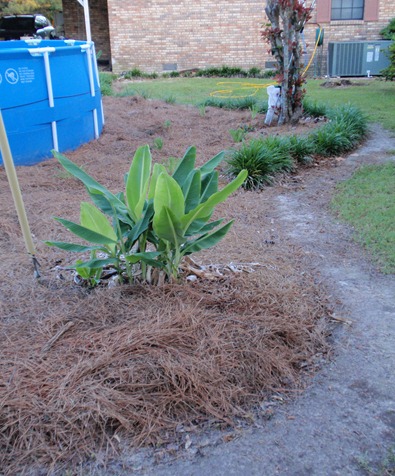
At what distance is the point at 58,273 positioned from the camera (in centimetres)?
380

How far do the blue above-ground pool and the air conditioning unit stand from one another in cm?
1273

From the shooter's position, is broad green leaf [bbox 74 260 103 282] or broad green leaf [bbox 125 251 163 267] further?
broad green leaf [bbox 74 260 103 282]

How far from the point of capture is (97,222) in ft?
10.3

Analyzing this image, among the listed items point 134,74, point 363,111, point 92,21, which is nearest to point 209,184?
point 363,111

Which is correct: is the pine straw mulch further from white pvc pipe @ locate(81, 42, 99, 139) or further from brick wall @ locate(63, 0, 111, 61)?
brick wall @ locate(63, 0, 111, 61)

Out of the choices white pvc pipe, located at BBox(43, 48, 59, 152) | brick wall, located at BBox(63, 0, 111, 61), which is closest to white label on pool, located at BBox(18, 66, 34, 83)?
white pvc pipe, located at BBox(43, 48, 59, 152)

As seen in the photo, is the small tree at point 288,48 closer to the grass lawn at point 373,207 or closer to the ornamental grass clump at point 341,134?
the ornamental grass clump at point 341,134

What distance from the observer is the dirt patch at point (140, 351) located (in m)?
2.42

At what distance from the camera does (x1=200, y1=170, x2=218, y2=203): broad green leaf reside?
11.1 feet

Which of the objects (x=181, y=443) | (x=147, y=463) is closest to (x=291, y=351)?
(x=181, y=443)

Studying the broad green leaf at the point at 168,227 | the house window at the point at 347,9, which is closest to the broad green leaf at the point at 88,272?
the broad green leaf at the point at 168,227

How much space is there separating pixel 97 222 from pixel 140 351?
0.84 meters

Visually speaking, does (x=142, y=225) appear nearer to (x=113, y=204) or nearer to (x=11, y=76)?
(x=113, y=204)

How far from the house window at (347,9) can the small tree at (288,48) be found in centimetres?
1110
